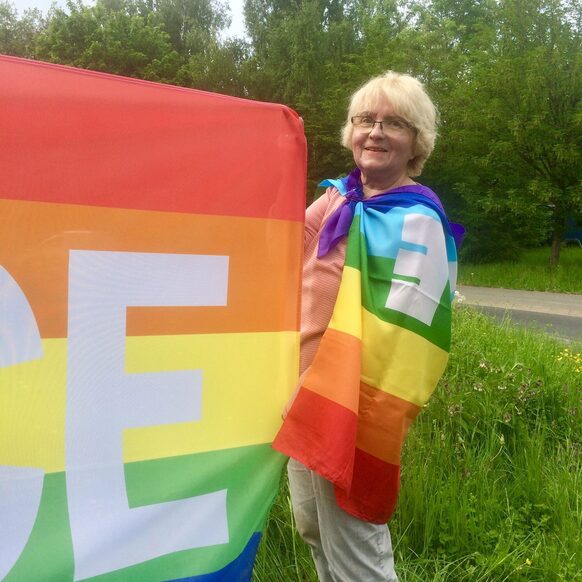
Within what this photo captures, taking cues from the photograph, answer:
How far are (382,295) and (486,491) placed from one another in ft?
4.85

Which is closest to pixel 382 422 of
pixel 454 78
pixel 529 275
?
pixel 529 275

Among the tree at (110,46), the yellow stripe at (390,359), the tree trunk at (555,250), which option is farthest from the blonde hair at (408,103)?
the tree at (110,46)

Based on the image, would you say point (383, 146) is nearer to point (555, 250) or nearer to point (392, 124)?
point (392, 124)

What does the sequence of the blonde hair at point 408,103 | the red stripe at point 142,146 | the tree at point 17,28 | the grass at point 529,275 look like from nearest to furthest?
1. the red stripe at point 142,146
2. the blonde hair at point 408,103
3. the grass at point 529,275
4. the tree at point 17,28

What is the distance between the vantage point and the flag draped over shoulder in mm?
1557

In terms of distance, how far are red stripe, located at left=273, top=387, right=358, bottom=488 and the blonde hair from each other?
0.76 metres

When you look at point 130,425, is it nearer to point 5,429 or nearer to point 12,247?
point 5,429

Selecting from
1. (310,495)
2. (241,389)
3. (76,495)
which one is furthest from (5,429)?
(310,495)

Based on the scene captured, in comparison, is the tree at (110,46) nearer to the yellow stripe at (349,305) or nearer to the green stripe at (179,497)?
the yellow stripe at (349,305)

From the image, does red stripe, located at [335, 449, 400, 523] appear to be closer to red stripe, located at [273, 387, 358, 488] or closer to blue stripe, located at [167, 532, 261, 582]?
red stripe, located at [273, 387, 358, 488]

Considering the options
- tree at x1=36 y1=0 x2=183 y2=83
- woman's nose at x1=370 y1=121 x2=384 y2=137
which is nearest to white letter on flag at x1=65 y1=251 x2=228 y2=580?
woman's nose at x1=370 y1=121 x2=384 y2=137

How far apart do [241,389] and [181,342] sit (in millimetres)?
207

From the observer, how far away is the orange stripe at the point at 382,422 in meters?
1.59

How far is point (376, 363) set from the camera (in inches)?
62.8
